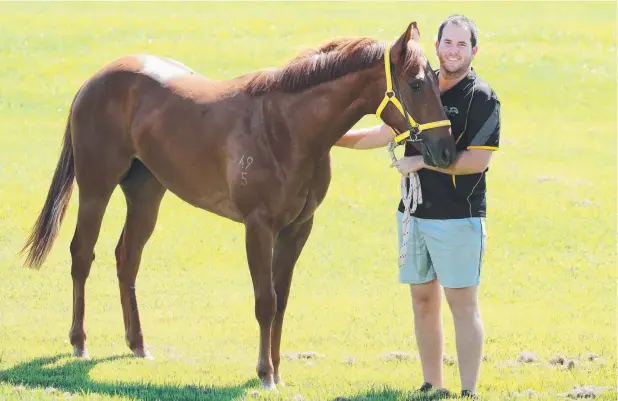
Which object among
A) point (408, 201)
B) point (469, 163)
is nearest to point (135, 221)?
point (408, 201)

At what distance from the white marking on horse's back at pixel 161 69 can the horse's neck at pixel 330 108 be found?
58.8 inches

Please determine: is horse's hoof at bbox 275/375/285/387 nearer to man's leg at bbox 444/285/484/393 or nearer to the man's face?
man's leg at bbox 444/285/484/393

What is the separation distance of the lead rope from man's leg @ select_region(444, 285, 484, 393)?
0.39 m

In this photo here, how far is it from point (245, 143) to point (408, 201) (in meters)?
1.25

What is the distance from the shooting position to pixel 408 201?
636 cm

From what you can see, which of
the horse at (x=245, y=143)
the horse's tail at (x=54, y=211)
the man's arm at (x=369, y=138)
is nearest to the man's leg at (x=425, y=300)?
the man's arm at (x=369, y=138)

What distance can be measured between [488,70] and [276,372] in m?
17.2

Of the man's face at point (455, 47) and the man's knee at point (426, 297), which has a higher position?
the man's face at point (455, 47)

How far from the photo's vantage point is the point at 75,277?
8117mm

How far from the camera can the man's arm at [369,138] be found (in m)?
6.90

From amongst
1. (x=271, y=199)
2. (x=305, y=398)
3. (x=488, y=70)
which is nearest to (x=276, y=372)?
(x=305, y=398)

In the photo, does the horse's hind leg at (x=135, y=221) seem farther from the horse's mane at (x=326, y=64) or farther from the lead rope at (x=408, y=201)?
the lead rope at (x=408, y=201)

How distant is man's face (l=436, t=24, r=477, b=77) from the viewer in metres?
6.01

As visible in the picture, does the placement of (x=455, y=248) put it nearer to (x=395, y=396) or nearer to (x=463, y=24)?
(x=395, y=396)
